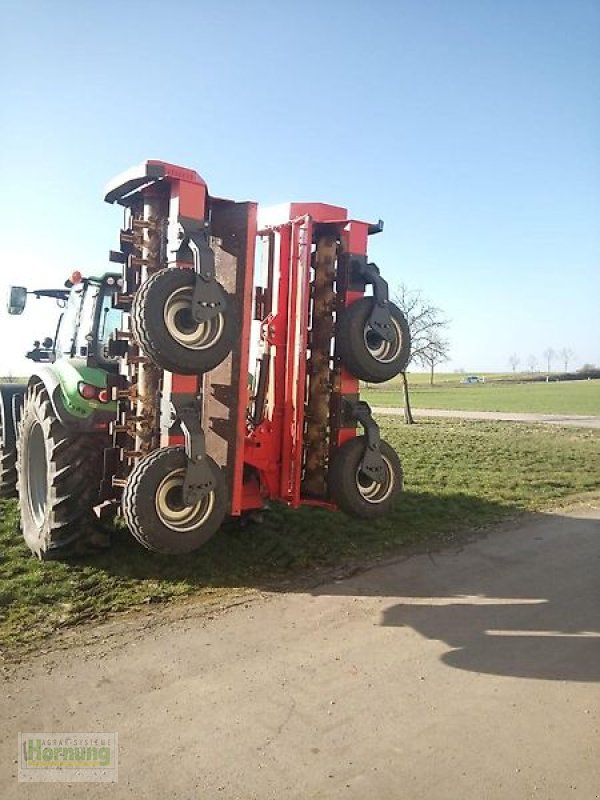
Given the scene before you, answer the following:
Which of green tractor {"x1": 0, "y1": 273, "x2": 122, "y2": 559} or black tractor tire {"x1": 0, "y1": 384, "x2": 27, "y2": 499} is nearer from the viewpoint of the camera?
green tractor {"x1": 0, "y1": 273, "x2": 122, "y2": 559}

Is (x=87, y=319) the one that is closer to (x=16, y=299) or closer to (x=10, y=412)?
(x=16, y=299)

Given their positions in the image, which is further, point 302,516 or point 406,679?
point 302,516

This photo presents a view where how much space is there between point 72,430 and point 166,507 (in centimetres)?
133

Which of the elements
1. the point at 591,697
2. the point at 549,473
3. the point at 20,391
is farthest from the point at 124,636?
the point at 549,473

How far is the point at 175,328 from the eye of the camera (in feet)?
12.6

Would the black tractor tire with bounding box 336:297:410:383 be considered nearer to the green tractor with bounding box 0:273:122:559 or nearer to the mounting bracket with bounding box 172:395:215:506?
the mounting bracket with bounding box 172:395:215:506

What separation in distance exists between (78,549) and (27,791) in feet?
8.26

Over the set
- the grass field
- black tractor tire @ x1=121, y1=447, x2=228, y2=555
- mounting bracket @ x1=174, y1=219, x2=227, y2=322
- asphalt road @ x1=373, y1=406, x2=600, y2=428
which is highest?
mounting bracket @ x1=174, y1=219, x2=227, y2=322

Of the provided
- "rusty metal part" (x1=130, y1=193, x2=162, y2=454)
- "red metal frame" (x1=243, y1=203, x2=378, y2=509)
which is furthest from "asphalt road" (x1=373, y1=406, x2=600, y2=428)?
"rusty metal part" (x1=130, y1=193, x2=162, y2=454)

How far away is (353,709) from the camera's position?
3.04 meters

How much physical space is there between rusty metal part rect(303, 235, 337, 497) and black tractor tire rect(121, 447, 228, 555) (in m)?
1.08

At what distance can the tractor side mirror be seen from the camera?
6.65 metres

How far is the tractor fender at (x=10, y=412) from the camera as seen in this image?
269 inches

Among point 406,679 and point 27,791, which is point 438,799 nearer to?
point 406,679
